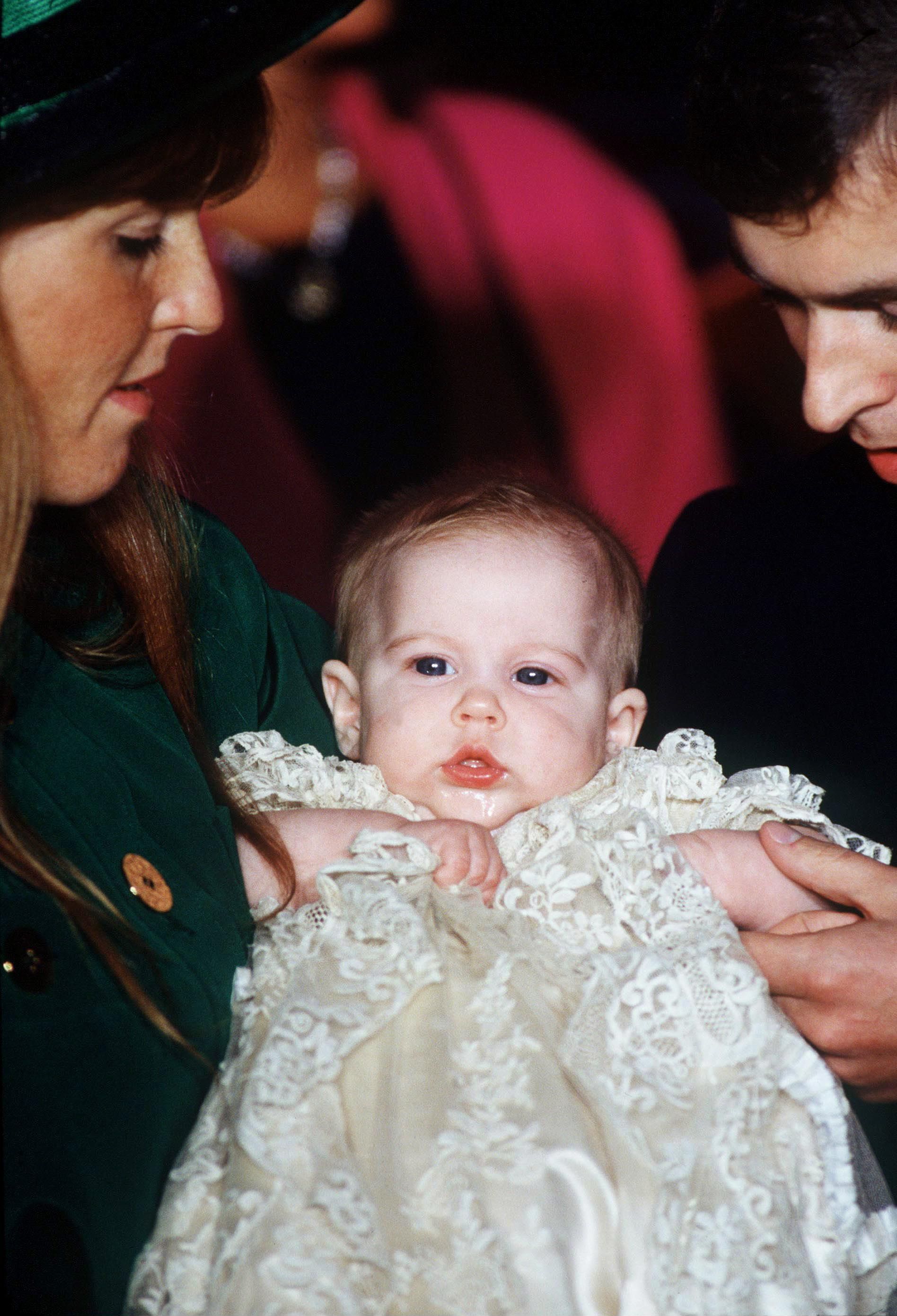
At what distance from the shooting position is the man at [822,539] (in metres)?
1.03

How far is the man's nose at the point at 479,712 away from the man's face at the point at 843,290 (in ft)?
1.45

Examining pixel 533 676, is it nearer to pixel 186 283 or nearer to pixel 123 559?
pixel 123 559

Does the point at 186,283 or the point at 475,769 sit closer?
the point at 186,283

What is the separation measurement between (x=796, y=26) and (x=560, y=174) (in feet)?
3.09

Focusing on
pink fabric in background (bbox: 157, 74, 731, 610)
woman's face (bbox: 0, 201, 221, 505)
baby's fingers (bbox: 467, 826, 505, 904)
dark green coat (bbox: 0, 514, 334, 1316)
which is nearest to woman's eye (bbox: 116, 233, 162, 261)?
woman's face (bbox: 0, 201, 221, 505)

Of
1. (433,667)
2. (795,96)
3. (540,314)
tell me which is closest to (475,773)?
(433,667)

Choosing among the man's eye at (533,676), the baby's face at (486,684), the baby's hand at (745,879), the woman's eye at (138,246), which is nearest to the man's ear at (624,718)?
the baby's face at (486,684)

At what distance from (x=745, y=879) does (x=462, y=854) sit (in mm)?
274

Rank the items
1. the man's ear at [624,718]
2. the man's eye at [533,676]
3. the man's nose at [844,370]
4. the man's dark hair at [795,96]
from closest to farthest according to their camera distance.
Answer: the man's dark hair at [795,96]
the man's nose at [844,370]
the man's eye at [533,676]
the man's ear at [624,718]

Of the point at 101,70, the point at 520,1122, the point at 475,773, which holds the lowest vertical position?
the point at 520,1122

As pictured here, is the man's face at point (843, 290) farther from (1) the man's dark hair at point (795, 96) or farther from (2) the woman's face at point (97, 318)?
(2) the woman's face at point (97, 318)

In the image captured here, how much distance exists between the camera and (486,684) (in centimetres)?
121

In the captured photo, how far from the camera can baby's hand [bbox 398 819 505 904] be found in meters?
1.03

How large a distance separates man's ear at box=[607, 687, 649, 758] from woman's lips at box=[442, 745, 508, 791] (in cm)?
23
